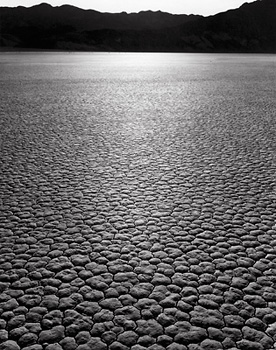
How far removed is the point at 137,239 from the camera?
2.73 meters

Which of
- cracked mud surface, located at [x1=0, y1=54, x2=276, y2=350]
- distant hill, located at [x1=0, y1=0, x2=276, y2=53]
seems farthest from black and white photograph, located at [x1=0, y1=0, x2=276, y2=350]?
distant hill, located at [x1=0, y1=0, x2=276, y2=53]

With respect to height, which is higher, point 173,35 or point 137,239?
point 173,35

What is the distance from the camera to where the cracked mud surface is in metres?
1.88

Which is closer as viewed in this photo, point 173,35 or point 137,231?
point 137,231

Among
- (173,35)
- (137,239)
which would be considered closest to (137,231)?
(137,239)

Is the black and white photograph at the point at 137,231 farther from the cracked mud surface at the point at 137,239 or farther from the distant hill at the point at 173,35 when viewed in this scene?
the distant hill at the point at 173,35

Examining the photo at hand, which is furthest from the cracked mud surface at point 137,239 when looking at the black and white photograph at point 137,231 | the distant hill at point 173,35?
the distant hill at point 173,35

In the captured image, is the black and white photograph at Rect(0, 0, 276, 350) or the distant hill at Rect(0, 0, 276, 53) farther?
the distant hill at Rect(0, 0, 276, 53)

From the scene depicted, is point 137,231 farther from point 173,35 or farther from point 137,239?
point 173,35

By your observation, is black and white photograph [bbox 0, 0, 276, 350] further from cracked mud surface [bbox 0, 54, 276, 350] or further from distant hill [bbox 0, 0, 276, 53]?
distant hill [bbox 0, 0, 276, 53]

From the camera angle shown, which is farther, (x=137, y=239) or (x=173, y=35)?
(x=173, y=35)

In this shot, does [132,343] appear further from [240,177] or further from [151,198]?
[240,177]

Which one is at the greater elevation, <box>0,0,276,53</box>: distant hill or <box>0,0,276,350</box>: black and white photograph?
<box>0,0,276,53</box>: distant hill

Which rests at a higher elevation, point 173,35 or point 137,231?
point 173,35
